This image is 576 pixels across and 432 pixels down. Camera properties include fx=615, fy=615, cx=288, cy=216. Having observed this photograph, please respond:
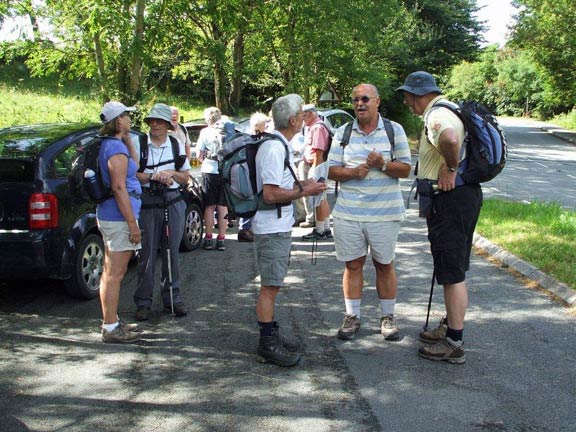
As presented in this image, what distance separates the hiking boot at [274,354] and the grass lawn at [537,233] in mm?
3180

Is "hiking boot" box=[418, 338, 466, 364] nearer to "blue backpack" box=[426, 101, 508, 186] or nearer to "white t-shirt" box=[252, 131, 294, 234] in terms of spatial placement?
"blue backpack" box=[426, 101, 508, 186]

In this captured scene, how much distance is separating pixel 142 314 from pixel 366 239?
208 cm

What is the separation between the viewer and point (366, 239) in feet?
15.9

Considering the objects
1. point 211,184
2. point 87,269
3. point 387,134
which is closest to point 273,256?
point 387,134

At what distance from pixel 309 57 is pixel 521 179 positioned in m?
7.80

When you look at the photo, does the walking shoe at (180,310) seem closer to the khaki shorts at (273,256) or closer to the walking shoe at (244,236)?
the khaki shorts at (273,256)

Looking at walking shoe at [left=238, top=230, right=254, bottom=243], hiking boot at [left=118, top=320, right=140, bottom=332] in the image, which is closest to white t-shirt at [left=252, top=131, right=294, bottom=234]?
hiking boot at [left=118, top=320, right=140, bottom=332]

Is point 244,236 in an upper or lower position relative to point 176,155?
lower

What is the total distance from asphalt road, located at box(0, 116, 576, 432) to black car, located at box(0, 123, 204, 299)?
0.39m

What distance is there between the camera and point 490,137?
432 cm

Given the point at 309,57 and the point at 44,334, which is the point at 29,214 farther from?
the point at 309,57

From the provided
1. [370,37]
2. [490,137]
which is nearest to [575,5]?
[370,37]

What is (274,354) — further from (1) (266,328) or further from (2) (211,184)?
(2) (211,184)

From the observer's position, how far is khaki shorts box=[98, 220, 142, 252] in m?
4.74
